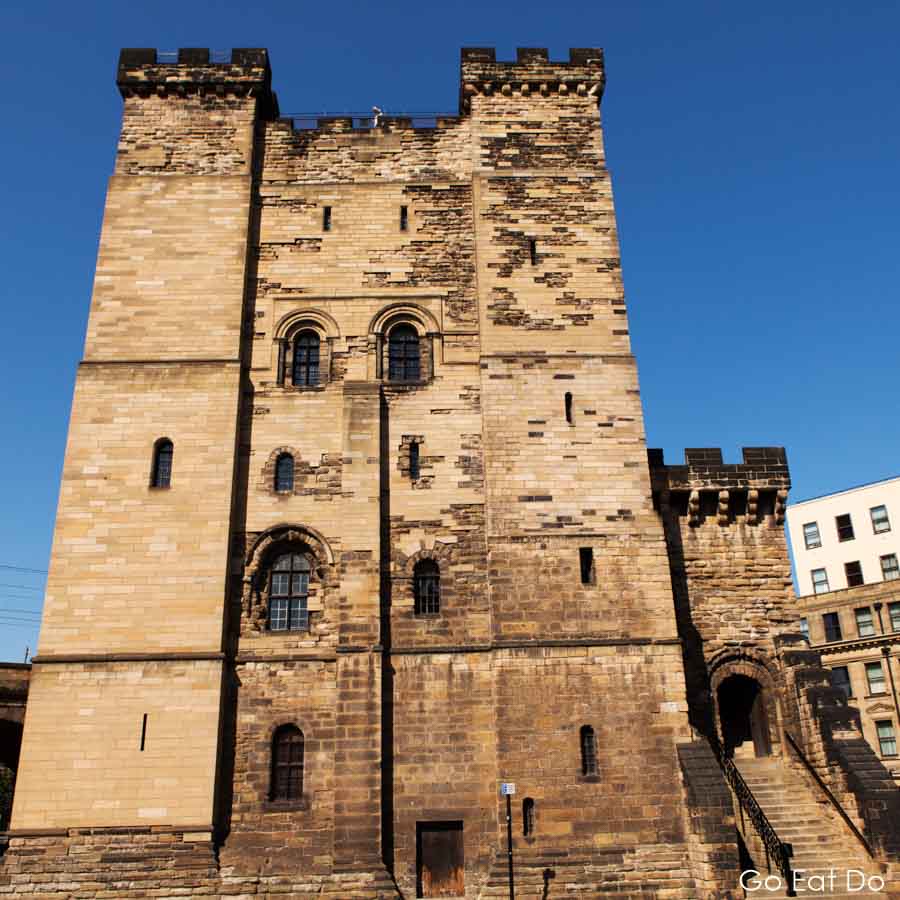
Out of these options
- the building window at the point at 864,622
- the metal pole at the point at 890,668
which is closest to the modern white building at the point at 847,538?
the building window at the point at 864,622

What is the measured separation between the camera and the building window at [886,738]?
115 feet

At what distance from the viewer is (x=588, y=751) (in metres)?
16.9

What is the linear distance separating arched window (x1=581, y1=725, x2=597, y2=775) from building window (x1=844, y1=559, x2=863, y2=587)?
97.1 feet

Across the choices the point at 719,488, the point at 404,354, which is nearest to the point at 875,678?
the point at 719,488

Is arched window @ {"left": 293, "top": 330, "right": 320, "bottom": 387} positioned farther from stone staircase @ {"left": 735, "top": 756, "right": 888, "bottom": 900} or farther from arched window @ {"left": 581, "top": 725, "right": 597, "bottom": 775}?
stone staircase @ {"left": 735, "top": 756, "right": 888, "bottom": 900}

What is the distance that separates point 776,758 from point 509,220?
1321 cm

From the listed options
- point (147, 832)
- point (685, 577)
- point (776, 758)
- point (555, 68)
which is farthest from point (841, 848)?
point (555, 68)

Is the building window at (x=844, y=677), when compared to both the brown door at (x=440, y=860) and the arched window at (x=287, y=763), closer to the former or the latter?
the brown door at (x=440, y=860)

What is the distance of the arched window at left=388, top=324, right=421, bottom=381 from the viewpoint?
20266 mm

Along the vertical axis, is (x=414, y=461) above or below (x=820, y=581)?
below

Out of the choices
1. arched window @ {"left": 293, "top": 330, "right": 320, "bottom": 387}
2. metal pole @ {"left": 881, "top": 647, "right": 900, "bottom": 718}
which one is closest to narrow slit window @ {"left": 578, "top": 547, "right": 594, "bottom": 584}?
arched window @ {"left": 293, "top": 330, "right": 320, "bottom": 387}

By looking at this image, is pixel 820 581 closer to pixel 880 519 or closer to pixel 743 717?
pixel 880 519

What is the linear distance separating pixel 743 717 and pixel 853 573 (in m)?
25.6

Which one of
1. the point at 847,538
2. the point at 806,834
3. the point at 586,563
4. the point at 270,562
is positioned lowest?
the point at 806,834
